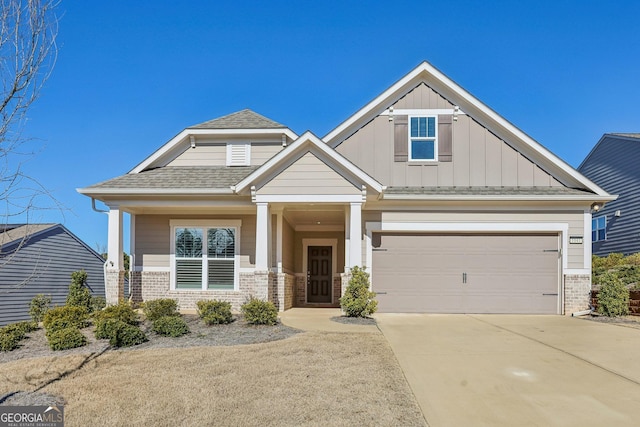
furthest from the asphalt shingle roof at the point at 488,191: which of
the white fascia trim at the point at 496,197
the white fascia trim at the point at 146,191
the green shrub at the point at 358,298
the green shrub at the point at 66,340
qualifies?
the green shrub at the point at 66,340

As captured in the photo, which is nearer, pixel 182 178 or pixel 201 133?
pixel 182 178

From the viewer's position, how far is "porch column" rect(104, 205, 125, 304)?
13664 millimetres

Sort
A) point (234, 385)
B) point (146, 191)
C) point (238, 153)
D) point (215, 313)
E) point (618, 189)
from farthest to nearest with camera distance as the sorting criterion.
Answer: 1. point (618, 189)
2. point (238, 153)
3. point (146, 191)
4. point (215, 313)
5. point (234, 385)

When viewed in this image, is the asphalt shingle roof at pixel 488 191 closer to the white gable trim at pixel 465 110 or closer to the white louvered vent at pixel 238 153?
the white gable trim at pixel 465 110

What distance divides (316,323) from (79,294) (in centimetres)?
787

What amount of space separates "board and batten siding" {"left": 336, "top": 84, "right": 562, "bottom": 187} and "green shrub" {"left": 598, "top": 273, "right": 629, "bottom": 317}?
3.02m

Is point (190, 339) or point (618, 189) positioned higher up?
point (618, 189)

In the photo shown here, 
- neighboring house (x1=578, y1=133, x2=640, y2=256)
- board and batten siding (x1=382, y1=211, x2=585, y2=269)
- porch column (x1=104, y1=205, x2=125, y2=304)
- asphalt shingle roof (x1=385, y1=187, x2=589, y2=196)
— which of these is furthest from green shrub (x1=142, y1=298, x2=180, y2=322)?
neighboring house (x1=578, y1=133, x2=640, y2=256)

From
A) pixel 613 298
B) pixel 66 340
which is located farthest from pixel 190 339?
pixel 613 298

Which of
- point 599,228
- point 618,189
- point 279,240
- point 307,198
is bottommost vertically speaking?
point 279,240

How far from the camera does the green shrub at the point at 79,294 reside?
1436 cm

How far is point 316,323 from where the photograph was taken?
11305 millimetres

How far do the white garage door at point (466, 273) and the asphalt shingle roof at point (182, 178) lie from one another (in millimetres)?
4335

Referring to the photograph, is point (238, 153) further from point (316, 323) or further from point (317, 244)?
point (316, 323)
